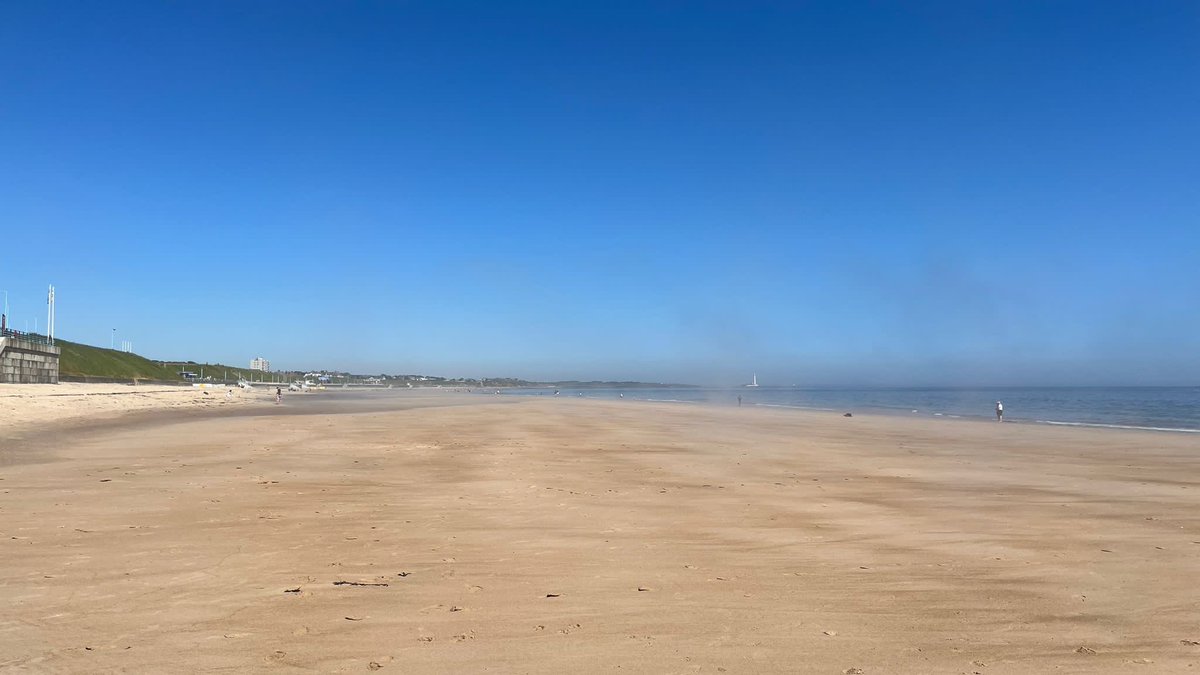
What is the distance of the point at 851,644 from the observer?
16.6 ft

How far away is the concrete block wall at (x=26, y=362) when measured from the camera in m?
56.0

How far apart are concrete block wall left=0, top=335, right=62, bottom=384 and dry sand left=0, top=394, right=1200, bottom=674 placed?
179 feet

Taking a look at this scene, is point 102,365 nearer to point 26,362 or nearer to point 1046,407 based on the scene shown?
point 26,362

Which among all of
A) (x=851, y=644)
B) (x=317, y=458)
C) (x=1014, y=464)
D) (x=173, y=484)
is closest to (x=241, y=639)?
(x=851, y=644)

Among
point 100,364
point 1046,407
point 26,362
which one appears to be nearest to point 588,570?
point 1046,407

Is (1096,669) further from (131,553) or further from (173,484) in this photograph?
(173,484)

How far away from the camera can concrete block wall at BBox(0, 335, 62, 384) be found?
184 ft

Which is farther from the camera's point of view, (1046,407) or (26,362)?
(1046,407)

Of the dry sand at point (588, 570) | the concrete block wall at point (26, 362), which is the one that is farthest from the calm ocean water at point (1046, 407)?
the concrete block wall at point (26, 362)

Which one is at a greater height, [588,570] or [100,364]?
[100,364]

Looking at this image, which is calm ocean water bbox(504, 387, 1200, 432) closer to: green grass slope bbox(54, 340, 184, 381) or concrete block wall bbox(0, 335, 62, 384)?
concrete block wall bbox(0, 335, 62, 384)

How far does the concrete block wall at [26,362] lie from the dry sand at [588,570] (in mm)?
54648

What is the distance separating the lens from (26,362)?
2354 inches

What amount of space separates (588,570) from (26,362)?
72813 millimetres
